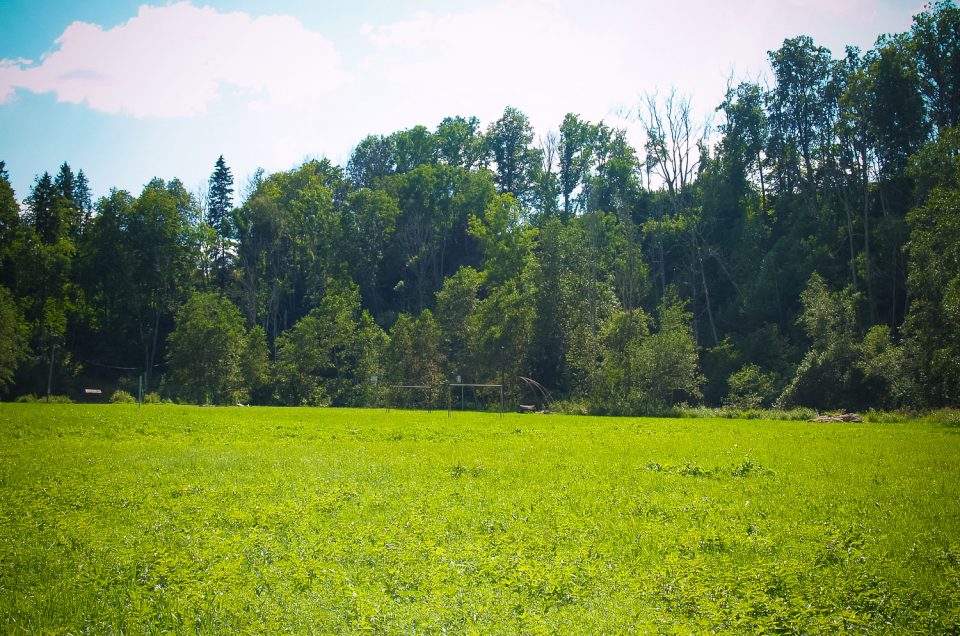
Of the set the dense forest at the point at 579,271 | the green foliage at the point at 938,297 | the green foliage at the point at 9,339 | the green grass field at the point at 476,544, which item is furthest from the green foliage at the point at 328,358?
the green grass field at the point at 476,544

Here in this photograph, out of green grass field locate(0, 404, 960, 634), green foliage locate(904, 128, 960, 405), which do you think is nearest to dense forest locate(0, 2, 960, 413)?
green foliage locate(904, 128, 960, 405)

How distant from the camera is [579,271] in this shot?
7594cm

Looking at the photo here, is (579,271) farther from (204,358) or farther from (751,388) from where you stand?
(204,358)

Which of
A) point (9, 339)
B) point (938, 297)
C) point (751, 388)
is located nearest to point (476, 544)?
point (938, 297)

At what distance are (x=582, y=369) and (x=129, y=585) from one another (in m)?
59.4

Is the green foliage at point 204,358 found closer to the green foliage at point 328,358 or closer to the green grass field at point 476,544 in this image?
the green foliage at point 328,358

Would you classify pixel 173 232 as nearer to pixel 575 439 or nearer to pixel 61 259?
pixel 61 259

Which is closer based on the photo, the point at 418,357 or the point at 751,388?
the point at 751,388

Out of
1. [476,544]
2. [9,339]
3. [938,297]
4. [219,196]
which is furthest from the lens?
[219,196]

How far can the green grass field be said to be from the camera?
7859 mm

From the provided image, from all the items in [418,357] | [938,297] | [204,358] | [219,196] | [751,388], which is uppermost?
[219,196]

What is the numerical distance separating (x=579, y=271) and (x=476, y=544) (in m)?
67.2

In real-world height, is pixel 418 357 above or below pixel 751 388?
above

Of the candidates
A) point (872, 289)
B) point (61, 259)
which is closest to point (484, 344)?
point (872, 289)
